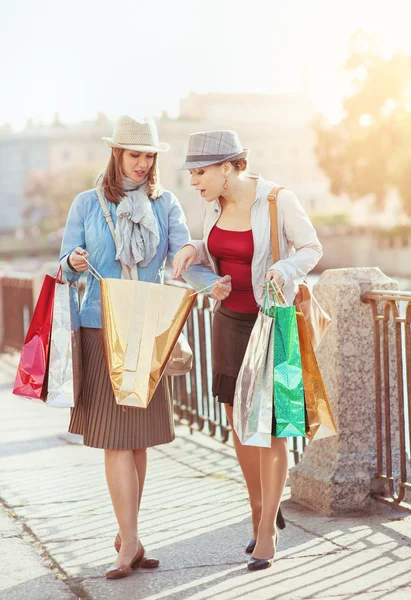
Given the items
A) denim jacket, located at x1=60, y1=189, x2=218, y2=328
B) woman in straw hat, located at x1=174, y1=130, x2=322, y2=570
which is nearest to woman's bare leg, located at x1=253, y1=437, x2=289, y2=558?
woman in straw hat, located at x1=174, y1=130, x2=322, y2=570

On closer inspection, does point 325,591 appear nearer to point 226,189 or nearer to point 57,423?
point 226,189

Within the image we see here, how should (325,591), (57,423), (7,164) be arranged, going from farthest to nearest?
(7,164) < (57,423) < (325,591)

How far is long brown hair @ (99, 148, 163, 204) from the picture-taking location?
421cm

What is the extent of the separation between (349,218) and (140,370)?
82.2m

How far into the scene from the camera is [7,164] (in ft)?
399

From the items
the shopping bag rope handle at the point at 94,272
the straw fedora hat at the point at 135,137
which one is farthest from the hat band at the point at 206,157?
the shopping bag rope handle at the point at 94,272

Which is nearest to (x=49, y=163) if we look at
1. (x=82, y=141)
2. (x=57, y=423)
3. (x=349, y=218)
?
(x=82, y=141)

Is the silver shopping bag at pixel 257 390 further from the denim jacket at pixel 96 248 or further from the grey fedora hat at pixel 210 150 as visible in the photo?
the grey fedora hat at pixel 210 150

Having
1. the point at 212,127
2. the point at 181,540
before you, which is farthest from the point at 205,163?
the point at 212,127

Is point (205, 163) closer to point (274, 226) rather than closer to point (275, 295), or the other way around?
point (274, 226)

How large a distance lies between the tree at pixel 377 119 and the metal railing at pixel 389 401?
39.6m

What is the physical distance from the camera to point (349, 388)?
5.02 m

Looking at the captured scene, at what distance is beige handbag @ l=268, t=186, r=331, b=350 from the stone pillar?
0.68 meters

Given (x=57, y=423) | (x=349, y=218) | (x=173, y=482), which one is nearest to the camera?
(x=173, y=482)
